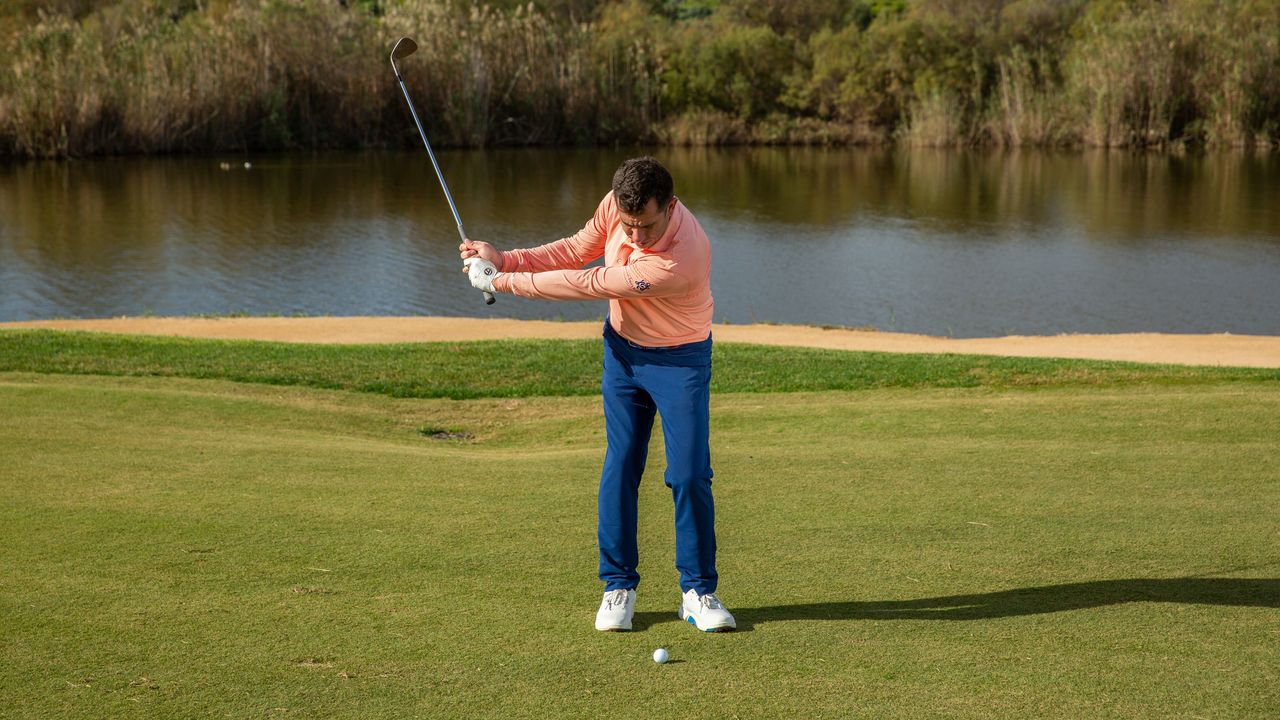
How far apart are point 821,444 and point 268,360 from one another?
720 centimetres

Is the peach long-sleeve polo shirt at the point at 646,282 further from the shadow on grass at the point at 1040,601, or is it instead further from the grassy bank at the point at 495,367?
the grassy bank at the point at 495,367

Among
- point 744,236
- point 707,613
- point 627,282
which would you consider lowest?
point 707,613

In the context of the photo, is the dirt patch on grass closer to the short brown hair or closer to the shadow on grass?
the shadow on grass

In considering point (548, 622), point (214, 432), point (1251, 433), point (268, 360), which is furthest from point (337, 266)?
point (548, 622)

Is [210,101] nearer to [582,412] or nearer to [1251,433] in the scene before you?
[582,412]

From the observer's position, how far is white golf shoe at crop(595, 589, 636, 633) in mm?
4695

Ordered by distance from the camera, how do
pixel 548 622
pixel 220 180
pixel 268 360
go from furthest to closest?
pixel 220 180 < pixel 268 360 < pixel 548 622

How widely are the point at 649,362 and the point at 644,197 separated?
0.64m

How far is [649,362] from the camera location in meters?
4.80

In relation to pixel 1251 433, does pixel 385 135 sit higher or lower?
higher

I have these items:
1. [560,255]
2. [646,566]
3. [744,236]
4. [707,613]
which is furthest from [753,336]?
[744,236]

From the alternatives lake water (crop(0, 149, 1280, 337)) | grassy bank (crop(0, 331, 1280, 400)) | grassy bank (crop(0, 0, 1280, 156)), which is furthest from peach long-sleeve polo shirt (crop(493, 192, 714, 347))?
grassy bank (crop(0, 0, 1280, 156))

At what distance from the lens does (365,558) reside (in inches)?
218

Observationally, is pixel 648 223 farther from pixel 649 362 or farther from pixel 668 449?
pixel 668 449
